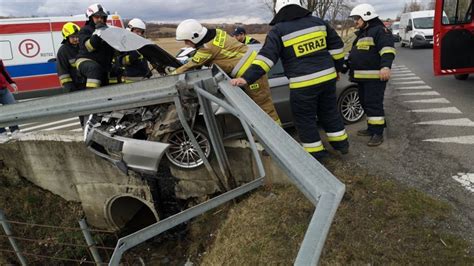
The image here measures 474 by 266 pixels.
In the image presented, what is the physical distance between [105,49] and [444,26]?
6134 millimetres

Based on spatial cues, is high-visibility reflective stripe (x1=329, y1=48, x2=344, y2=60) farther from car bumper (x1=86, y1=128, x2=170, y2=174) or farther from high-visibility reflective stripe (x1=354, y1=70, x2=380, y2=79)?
car bumper (x1=86, y1=128, x2=170, y2=174)

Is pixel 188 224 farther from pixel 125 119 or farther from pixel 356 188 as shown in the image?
pixel 356 188

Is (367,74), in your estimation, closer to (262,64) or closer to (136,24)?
(262,64)

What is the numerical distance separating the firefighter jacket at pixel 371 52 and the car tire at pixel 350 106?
702 mm

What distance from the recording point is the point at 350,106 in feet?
18.4

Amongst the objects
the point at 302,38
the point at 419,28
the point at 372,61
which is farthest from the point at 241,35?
the point at 419,28

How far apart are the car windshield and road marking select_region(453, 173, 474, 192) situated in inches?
732

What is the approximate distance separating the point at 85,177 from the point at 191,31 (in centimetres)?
291

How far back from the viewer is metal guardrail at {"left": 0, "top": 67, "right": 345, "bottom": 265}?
134cm

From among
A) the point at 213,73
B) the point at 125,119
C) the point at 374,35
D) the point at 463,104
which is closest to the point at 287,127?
the point at 374,35

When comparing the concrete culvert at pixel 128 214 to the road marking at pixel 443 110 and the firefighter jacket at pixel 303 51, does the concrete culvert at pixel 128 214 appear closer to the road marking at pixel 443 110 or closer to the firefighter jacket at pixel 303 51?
the firefighter jacket at pixel 303 51

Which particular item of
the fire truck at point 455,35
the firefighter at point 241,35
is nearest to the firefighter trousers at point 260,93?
the firefighter at point 241,35

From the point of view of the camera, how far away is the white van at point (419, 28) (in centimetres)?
1931

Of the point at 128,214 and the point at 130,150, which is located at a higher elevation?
the point at 130,150
